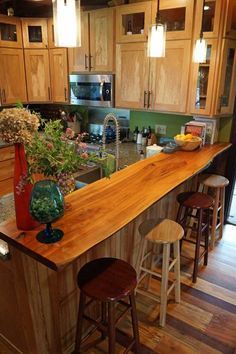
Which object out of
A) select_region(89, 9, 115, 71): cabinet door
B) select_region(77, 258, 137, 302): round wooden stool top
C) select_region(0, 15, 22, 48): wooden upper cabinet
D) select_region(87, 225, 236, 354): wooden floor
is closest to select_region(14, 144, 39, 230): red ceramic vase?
select_region(77, 258, 137, 302): round wooden stool top

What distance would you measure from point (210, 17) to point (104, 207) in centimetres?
204

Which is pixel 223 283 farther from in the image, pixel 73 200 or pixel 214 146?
pixel 73 200

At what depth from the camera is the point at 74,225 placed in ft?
4.73

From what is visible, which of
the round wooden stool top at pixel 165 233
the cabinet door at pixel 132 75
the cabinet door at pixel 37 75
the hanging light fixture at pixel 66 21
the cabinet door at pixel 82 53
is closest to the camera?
the hanging light fixture at pixel 66 21

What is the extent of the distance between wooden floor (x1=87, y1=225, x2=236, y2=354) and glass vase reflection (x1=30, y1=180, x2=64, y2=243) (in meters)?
1.14

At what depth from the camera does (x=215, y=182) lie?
2795 millimetres

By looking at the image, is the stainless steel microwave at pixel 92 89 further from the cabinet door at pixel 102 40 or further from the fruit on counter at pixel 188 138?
the fruit on counter at pixel 188 138

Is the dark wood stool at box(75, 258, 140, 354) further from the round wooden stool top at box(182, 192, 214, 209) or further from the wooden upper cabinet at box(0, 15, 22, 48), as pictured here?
the wooden upper cabinet at box(0, 15, 22, 48)

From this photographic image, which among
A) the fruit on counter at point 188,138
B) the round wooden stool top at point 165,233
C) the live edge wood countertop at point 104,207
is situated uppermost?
the fruit on counter at point 188,138

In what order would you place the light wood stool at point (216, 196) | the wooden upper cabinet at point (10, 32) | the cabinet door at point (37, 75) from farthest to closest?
the cabinet door at point (37, 75) → the wooden upper cabinet at point (10, 32) → the light wood stool at point (216, 196)

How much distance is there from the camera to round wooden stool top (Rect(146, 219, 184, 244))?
6.22ft

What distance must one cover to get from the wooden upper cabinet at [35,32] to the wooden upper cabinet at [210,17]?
6.65 ft

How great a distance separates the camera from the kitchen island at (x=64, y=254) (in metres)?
1.30

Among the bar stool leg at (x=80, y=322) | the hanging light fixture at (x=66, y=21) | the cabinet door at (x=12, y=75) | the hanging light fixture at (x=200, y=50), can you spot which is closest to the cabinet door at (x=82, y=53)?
the cabinet door at (x=12, y=75)
